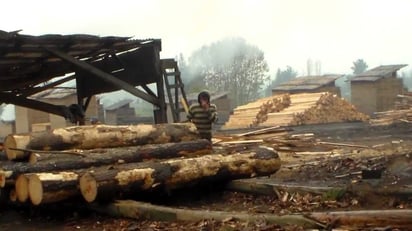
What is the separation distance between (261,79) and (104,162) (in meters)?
54.8

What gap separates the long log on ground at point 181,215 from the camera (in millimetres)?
6089

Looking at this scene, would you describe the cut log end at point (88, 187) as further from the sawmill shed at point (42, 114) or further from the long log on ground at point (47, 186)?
the sawmill shed at point (42, 114)

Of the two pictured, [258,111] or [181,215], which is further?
[258,111]

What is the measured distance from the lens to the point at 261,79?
62594 millimetres

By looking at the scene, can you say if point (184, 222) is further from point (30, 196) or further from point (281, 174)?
point (281, 174)

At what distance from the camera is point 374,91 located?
33625mm

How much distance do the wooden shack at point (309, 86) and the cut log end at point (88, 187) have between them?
2718cm

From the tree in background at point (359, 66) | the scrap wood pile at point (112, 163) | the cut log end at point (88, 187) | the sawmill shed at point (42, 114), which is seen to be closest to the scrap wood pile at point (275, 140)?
the scrap wood pile at point (112, 163)

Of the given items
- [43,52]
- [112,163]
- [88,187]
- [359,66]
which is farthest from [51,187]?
[359,66]

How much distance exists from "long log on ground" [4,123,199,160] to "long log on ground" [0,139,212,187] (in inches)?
9.9

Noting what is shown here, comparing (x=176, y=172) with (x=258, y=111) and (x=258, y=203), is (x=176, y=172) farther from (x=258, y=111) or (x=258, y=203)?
(x=258, y=111)

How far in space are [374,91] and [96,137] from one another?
88.3ft

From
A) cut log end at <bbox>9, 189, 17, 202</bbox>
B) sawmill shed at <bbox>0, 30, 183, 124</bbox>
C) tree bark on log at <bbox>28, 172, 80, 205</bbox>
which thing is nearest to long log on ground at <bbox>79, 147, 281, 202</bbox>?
tree bark on log at <bbox>28, 172, 80, 205</bbox>

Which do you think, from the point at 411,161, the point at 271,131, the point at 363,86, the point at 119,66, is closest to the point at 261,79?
the point at 363,86
